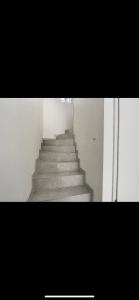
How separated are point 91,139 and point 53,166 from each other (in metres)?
0.72

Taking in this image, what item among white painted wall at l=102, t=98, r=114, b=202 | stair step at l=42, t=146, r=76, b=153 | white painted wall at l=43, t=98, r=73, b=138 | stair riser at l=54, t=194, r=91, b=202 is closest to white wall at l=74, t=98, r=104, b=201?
stair riser at l=54, t=194, r=91, b=202

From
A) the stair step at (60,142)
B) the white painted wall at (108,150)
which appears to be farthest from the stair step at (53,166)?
the white painted wall at (108,150)

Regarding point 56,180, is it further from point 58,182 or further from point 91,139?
point 91,139

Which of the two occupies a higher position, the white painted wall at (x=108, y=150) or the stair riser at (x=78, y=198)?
the white painted wall at (x=108, y=150)

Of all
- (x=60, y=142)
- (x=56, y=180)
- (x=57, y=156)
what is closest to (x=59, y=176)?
(x=56, y=180)

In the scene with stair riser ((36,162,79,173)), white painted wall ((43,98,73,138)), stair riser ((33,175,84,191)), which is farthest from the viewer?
white painted wall ((43,98,73,138))

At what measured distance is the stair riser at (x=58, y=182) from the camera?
220 centimetres

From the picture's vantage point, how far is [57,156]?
2.77 meters

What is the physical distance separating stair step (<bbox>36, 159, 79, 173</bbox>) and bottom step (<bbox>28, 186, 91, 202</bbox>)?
38 cm

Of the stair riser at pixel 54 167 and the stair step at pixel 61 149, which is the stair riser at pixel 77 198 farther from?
the stair step at pixel 61 149

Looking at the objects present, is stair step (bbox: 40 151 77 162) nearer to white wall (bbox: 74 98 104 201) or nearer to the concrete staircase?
the concrete staircase

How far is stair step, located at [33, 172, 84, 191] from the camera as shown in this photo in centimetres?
221
